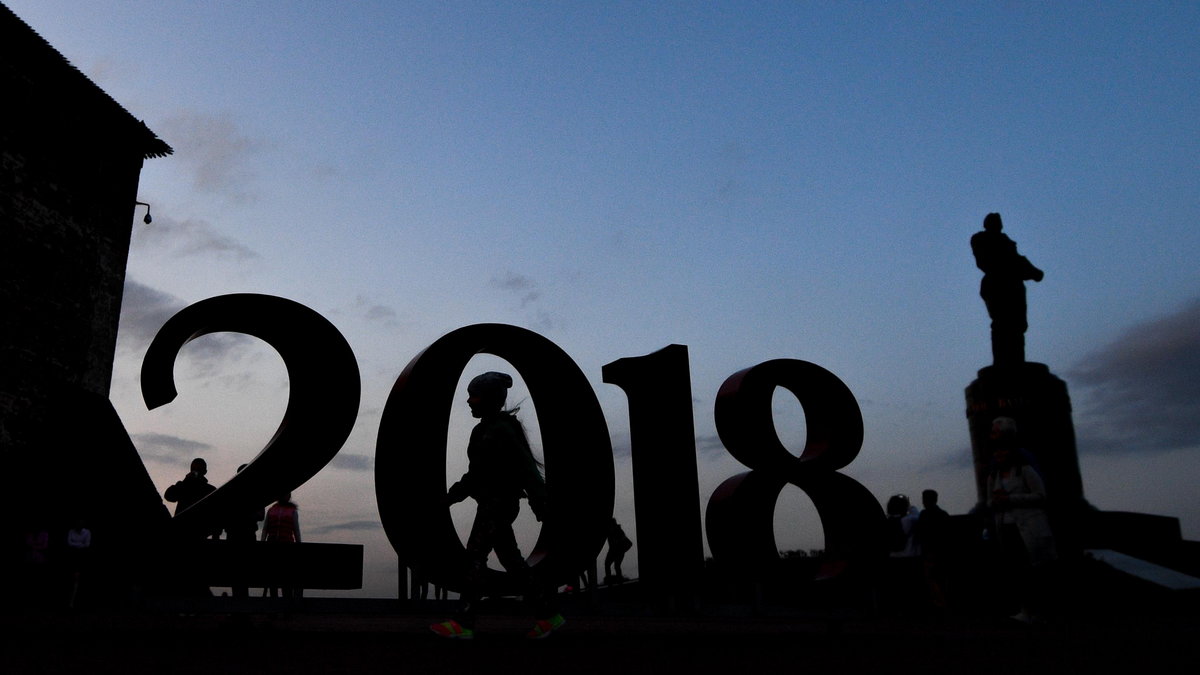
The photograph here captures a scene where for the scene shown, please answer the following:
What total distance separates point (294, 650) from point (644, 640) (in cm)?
199

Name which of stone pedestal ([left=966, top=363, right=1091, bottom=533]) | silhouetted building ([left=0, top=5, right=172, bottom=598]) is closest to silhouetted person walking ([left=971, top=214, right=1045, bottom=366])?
stone pedestal ([left=966, top=363, right=1091, bottom=533])

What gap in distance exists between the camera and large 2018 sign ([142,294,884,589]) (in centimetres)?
491

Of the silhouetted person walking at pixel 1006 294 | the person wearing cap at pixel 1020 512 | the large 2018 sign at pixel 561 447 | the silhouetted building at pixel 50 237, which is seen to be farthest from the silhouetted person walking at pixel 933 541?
the silhouetted building at pixel 50 237

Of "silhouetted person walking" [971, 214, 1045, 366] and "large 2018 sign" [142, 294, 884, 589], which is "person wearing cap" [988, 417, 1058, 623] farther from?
"silhouetted person walking" [971, 214, 1045, 366]

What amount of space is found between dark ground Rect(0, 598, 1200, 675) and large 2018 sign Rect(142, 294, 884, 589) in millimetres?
496

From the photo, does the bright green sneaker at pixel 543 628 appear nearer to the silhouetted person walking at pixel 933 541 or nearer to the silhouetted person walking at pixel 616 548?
the silhouetted person walking at pixel 933 541

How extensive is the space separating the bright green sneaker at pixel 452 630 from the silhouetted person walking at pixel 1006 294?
11.0 meters

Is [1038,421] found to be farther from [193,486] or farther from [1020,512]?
[193,486]

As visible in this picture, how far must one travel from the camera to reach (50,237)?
19.5 m

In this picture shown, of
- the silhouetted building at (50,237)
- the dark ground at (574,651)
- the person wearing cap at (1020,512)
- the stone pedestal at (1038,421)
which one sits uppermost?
the silhouetted building at (50,237)

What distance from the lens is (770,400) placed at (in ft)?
19.6

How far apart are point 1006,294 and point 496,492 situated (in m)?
11.1

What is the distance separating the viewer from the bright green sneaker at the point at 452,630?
4512mm

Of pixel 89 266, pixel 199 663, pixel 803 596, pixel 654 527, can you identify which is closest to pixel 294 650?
pixel 199 663
